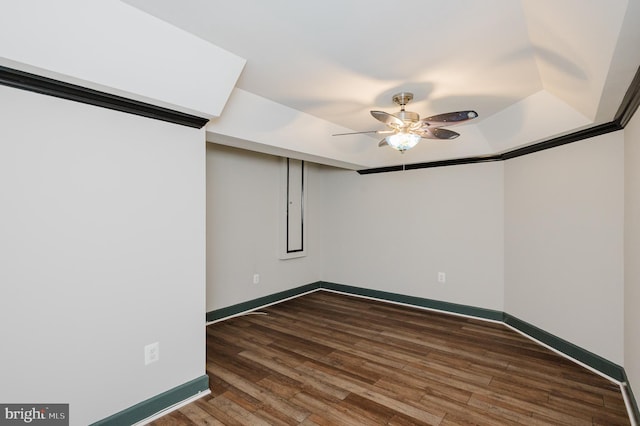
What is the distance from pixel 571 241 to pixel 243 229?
354cm

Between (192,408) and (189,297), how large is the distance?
75cm

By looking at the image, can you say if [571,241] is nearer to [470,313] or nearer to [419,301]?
[470,313]

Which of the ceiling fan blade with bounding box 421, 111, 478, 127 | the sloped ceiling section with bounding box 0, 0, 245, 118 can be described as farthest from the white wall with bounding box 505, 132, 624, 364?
the sloped ceiling section with bounding box 0, 0, 245, 118

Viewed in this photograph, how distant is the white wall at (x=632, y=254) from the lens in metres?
2.03

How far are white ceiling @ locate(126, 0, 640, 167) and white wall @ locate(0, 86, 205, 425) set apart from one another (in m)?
0.79

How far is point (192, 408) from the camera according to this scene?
216cm

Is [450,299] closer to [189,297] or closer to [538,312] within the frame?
[538,312]

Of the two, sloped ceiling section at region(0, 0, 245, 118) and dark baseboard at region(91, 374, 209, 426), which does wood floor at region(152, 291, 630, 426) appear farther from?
sloped ceiling section at region(0, 0, 245, 118)

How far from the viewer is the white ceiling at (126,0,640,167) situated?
1.57m

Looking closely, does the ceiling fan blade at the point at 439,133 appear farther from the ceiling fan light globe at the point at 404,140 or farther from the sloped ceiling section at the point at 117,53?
the sloped ceiling section at the point at 117,53

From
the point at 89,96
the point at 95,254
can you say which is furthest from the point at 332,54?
the point at 95,254

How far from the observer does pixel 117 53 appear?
5.44ft

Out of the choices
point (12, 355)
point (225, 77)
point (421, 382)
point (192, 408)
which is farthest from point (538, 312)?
point (12, 355)

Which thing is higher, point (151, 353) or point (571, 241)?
point (571, 241)
